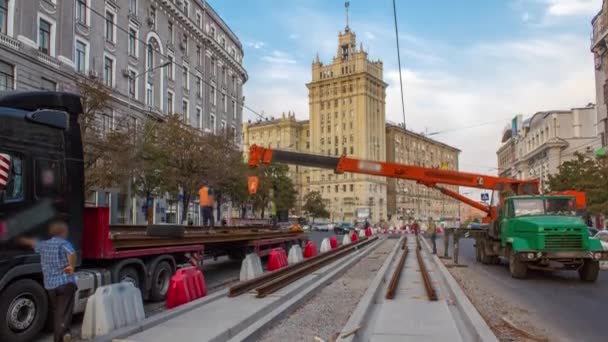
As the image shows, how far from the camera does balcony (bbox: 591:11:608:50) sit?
174 feet

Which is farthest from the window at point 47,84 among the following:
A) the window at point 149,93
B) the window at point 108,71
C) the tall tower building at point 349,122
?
the tall tower building at point 349,122

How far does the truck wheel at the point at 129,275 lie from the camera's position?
941 centimetres

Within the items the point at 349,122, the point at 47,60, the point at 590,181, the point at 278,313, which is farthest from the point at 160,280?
the point at 349,122

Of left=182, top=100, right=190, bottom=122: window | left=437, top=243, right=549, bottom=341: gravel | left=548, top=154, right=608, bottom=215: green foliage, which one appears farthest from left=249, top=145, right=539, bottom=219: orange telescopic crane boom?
left=182, top=100, right=190, bottom=122: window

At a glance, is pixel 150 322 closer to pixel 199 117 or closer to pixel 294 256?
pixel 294 256

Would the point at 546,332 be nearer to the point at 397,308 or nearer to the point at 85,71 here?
the point at 397,308

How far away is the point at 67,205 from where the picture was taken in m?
8.02

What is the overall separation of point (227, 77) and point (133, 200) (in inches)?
1070

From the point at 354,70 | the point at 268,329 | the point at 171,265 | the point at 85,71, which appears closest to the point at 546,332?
the point at 268,329

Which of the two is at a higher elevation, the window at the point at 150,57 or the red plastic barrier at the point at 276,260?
the window at the point at 150,57

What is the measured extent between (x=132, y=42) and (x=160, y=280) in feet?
117

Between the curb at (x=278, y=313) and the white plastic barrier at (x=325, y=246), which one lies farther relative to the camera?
the white plastic barrier at (x=325, y=246)

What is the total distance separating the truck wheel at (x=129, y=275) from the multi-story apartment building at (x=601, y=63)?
52.6 meters

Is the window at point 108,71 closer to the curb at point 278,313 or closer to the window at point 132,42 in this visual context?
the window at point 132,42
